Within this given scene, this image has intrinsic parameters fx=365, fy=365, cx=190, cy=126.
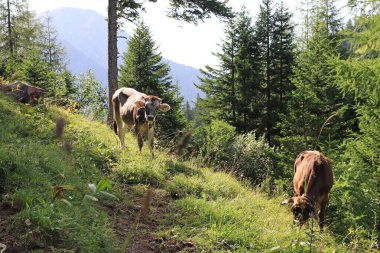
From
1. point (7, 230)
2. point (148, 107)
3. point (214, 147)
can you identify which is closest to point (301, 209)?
point (148, 107)

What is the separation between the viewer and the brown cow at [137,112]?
8430 millimetres

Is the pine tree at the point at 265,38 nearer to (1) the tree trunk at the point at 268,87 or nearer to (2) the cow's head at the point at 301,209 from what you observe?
(1) the tree trunk at the point at 268,87

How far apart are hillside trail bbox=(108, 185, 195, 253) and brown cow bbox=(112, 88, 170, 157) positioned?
2.63 m

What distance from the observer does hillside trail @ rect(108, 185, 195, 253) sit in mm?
4237

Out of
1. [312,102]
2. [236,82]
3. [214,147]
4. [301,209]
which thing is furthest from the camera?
[236,82]

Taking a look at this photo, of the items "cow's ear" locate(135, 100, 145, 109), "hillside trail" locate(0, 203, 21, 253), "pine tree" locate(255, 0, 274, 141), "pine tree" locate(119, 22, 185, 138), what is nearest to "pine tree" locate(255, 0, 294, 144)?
"pine tree" locate(255, 0, 274, 141)

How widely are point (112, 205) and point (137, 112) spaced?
3.80 metres

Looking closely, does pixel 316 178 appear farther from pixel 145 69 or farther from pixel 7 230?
pixel 145 69

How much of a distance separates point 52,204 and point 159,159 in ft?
15.2

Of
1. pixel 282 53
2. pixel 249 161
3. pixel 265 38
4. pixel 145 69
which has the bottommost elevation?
pixel 249 161

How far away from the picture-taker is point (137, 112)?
866 centimetres

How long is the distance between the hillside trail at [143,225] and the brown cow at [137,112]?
263cm

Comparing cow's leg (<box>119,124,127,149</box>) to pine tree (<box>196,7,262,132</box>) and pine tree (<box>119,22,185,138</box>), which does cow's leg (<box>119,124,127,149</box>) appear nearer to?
pine tree (<box>119,22,185,138</box>)

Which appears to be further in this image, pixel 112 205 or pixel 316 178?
pixel 316 178
